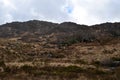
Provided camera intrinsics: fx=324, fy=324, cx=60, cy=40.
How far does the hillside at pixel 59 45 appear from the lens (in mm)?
40344

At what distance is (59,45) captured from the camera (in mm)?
86250

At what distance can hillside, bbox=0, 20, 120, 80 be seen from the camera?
4034 cm

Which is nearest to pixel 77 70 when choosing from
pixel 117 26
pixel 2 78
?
pixel 2 78

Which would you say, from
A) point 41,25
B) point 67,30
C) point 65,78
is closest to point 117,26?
point 67,30

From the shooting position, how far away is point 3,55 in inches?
1896

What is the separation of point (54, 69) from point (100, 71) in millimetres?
4592

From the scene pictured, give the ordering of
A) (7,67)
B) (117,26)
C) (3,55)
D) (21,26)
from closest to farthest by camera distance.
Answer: (7,67) → (3,55) → (117,26) → (21,26)

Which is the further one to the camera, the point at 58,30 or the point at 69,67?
the point at 58,30

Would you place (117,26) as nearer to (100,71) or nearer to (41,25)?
(41,25)

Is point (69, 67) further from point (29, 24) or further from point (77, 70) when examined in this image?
point (29, 24)

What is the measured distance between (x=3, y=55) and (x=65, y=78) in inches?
992

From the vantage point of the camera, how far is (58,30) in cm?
16638

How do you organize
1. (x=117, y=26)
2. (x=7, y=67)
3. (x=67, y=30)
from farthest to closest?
(x=67, y=30) → (x=117, y=26) → (x=7, y=67)

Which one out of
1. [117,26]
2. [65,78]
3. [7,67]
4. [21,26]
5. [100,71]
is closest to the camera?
[65,78]
